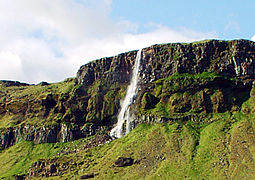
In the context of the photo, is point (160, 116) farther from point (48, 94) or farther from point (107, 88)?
point (48, 94)

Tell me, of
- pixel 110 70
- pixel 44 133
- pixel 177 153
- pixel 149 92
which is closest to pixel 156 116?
pixel 149 92

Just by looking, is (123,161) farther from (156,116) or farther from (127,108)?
(127,108)

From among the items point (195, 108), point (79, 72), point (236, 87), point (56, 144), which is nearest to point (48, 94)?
point (79, 72)

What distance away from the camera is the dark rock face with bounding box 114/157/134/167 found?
109 meters

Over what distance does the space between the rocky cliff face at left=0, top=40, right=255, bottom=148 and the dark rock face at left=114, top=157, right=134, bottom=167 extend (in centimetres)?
2615

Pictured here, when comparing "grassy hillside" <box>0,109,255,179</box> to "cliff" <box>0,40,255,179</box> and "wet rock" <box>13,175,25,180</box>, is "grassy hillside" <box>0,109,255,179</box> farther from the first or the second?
"wet rock" <box>13,175,25,180</box>

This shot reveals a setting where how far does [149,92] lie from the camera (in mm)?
143125

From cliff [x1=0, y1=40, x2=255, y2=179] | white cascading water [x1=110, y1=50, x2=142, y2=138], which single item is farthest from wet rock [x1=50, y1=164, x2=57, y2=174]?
white cascading water [x1=110, y1=50, x2=142, y2=138]

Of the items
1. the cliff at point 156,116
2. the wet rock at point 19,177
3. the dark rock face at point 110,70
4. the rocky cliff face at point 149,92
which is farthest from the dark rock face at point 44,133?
the wet rock at point 19,177

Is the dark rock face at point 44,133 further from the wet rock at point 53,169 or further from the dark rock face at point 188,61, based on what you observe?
the wet rock at point 53,169

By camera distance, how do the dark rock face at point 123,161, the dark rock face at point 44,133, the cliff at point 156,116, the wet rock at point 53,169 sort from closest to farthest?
the cliff at point 156,116 → the dark rock face at point 123,161 → the wet rock at point 53,169 → the dark rock face at point 44,133

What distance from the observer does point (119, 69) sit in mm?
157250

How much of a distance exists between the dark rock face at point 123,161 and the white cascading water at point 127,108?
85.9 feet

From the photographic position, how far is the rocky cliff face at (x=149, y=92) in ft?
429
